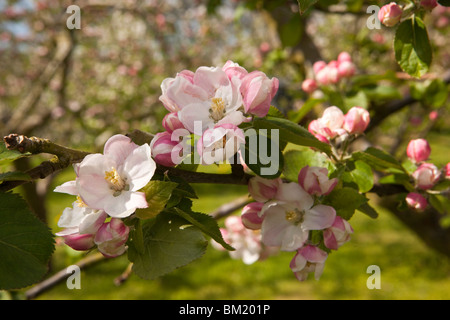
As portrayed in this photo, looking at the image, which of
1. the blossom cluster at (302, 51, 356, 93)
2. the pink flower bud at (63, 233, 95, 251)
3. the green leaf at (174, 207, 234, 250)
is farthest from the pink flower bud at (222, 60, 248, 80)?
the blossom cluster at (302, 51, 356, 93)

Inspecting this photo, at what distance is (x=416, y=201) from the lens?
0.81 metres

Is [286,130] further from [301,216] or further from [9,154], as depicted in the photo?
[9,154]

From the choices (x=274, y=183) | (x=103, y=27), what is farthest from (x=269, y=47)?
(x=103, y=27)

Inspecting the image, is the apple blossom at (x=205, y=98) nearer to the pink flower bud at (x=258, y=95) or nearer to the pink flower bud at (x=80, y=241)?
the pink flower bud at (x=258, y=95)

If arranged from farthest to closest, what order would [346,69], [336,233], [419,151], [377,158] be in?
[346,69] < [419,151] < [377,158] < [336,233]

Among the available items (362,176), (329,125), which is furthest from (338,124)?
(362,176)

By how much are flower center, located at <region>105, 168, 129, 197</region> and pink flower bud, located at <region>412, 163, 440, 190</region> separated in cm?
62

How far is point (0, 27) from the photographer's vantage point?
6020mm

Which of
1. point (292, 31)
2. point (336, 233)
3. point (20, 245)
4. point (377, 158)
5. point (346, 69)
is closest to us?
point (20, 245)

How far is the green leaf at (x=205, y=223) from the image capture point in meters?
0.57

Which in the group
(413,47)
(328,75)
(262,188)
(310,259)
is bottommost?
(310,259)

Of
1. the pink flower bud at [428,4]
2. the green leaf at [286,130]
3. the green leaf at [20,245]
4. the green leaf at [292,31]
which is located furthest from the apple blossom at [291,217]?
the green leaf at [292,31]

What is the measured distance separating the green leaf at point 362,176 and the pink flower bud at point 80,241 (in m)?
0.49

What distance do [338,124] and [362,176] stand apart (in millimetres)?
119
